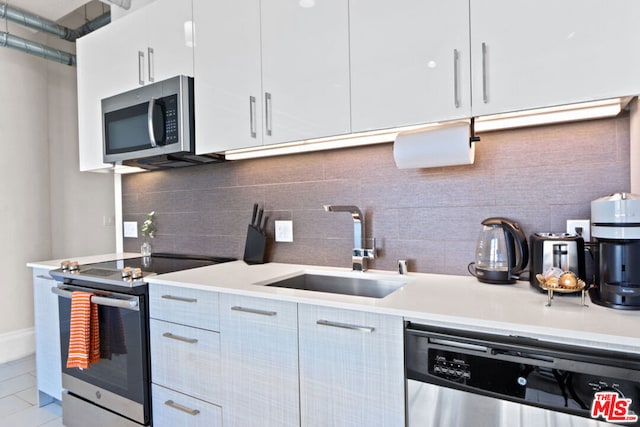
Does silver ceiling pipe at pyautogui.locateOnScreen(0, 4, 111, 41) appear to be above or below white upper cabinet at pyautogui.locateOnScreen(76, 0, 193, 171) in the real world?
above

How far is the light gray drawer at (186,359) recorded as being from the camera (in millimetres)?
1529

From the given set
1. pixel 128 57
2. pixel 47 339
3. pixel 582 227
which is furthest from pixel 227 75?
pixel 47 339

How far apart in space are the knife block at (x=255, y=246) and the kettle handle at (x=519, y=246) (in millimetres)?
1267

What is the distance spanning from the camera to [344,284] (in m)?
1.79

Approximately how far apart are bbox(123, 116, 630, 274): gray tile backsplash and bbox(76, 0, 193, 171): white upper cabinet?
1.85ft

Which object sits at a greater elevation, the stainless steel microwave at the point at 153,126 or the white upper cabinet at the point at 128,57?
the white upper cabinet at the point at 128,57

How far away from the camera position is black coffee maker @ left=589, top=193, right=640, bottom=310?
1027mm

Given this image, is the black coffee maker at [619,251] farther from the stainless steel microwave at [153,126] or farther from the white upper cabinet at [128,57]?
the white upper cabinet at [128,57]

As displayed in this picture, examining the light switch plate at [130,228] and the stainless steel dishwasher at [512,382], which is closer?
the stainless steel dishwasher at [512,382]

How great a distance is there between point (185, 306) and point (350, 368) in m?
0.81

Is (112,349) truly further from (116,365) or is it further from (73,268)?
(73,268)

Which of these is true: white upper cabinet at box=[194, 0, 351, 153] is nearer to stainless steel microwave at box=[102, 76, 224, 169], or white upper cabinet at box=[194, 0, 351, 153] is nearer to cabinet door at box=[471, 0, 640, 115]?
stainless steel microwave at box=[102, 76, 224, 169]

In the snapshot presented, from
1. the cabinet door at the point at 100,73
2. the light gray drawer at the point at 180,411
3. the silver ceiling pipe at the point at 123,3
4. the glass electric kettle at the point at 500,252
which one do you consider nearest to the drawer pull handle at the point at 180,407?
the light gray drawer at the point at 180,411

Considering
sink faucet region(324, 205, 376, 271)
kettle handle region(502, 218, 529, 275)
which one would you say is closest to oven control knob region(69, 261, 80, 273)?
sink faucet region(324, 205, 376, 271)
